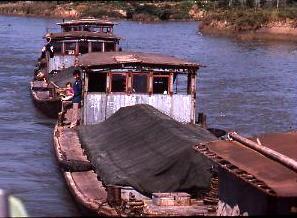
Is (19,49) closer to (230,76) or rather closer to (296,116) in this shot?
(230,76)

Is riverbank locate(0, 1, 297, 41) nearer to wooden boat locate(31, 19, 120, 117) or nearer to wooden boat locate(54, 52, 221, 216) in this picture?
wooden boat locate(31, 19, 120, 117)

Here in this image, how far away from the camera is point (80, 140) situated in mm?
16328

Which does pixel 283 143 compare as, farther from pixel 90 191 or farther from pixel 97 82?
pixel 97 82

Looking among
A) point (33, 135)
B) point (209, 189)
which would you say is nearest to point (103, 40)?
point (33, 135)

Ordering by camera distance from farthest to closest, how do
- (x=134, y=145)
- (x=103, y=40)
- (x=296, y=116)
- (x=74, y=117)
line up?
1. (x=103, y=40)
2. (x=296, y=116)
3. (x=74, y=117)
4. (x=134, y=145)

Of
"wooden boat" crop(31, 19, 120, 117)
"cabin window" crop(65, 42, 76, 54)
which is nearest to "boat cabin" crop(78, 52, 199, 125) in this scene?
"wooden boat" crop(31, 19, 120, 117)

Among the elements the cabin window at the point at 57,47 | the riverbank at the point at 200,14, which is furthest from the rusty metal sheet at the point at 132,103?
the riverbank at the point at 200,14

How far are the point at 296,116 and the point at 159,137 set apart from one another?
13.6 meters

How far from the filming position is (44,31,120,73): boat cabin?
28.3 meters

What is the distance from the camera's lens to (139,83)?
17.6 m

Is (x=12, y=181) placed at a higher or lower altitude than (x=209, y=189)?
lower

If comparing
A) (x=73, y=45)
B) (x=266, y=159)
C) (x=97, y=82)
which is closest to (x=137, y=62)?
(x=97, y=82)

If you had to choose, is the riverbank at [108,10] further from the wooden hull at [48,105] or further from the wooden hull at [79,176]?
the wooden hull at [79,176]

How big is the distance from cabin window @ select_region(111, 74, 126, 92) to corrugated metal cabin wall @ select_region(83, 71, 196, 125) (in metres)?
0.16
